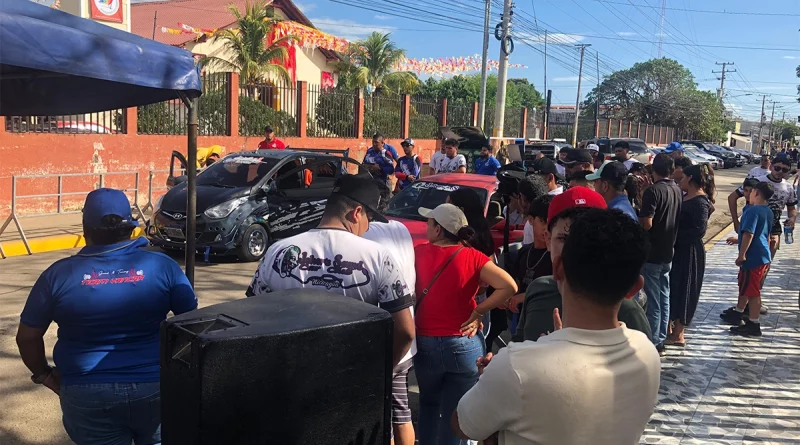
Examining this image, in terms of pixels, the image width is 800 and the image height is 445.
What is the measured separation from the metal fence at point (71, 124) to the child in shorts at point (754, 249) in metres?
10.4

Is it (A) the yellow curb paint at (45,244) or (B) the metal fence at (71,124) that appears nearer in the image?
(A) the yellow curb paint at (45,244)

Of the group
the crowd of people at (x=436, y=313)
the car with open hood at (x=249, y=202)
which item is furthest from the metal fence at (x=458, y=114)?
the crowd of people at (x=436, y=313)

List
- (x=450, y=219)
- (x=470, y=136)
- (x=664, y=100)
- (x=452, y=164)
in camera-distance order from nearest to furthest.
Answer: (x=450, y=219), (x=452, y=164), (x=470, y=136), (x=664, y=100)

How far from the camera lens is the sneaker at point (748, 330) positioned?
258 inches

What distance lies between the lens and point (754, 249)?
21.5ft

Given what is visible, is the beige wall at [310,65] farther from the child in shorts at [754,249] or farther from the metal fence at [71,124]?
the child in shorts at [754,249]

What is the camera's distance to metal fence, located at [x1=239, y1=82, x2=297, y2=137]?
1691 cm

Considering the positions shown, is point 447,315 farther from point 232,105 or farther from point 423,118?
point 423,118

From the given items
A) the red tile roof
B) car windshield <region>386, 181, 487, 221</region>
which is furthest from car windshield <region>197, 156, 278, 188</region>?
the red tile roof

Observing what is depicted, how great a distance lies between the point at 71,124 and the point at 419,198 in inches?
343

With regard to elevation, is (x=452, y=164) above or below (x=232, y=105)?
below

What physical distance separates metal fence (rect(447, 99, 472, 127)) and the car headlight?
17.3 metres


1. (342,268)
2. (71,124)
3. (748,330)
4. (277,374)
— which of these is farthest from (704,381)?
(71,124)

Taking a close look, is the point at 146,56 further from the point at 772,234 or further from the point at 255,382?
the point at 772,234
